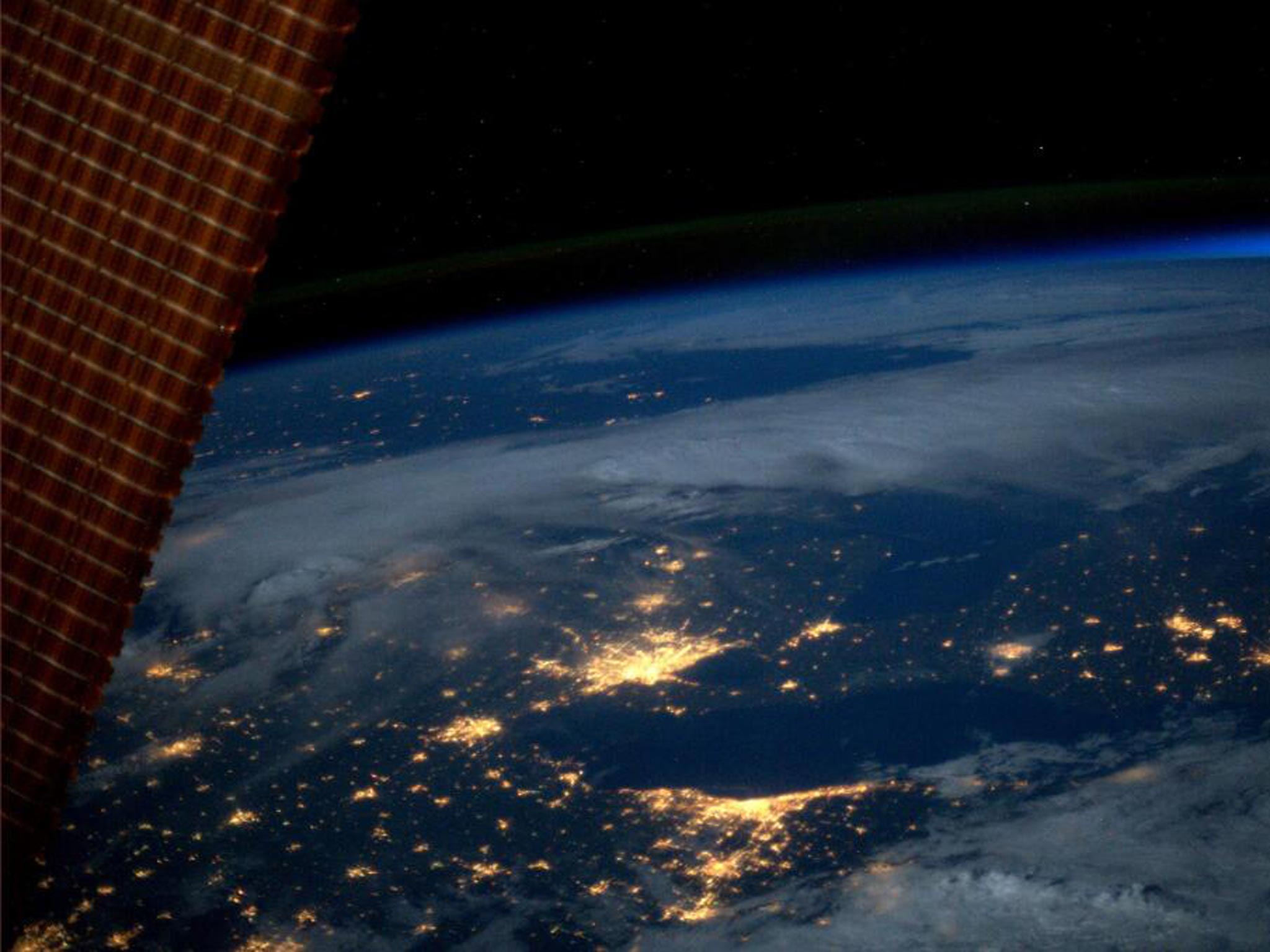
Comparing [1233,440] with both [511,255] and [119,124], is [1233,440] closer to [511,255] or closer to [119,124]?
[119,124]

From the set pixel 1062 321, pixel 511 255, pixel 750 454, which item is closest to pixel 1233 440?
pixel 750 454

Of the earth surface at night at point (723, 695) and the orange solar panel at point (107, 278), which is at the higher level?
the orange solar panel at point (107, 278)

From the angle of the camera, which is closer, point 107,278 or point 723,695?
point 107,278

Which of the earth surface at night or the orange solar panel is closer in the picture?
the orange solar panel

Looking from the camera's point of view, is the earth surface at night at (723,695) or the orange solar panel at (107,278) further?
the earth surface at night at (723,695)

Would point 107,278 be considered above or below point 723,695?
above
